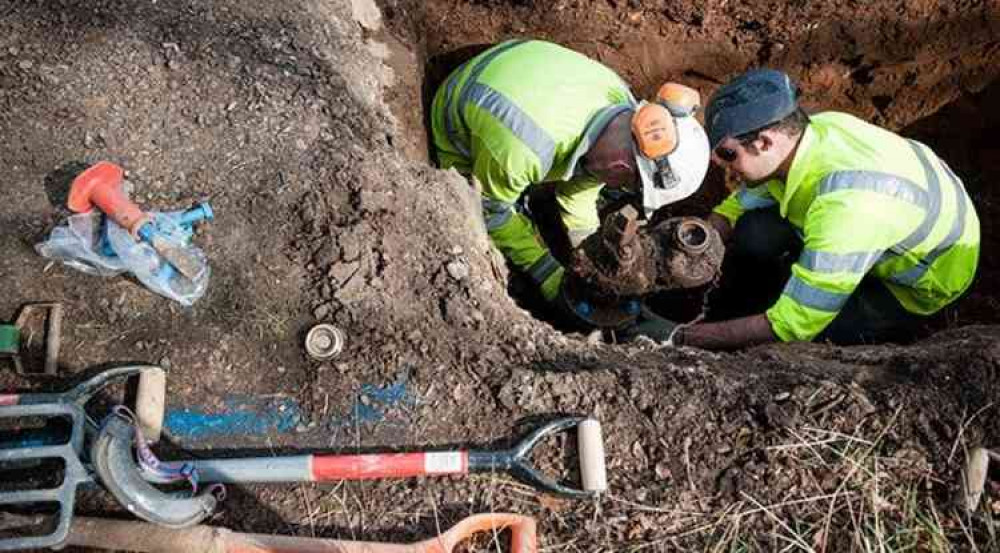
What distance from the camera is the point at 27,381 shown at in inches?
99.3

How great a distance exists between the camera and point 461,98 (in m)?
3.47

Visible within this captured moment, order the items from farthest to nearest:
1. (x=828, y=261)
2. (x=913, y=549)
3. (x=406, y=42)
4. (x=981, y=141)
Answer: (x=981, y=141) → (x=406, y=42) → (x=828, y=261) → (x=913, y=549)

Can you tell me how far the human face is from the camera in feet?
10.5

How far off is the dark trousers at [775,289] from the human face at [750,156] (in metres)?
0.62

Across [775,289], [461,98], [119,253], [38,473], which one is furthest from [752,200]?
[38,473]

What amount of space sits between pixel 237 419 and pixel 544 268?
1745 millimetres

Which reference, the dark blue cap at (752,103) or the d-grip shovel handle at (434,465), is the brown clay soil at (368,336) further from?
the dark blue cap at (752,103)

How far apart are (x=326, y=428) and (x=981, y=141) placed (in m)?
4.11

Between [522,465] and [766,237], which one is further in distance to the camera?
[766,237]

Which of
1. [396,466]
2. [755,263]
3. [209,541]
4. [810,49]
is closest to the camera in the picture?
[209,541]

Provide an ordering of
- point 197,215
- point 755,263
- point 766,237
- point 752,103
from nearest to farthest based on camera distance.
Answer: point 197,215 < point 752,103 < point 766,237 < point 755,263

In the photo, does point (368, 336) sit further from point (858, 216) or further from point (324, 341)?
point (858, 216)

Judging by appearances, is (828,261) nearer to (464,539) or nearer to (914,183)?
(914,183)

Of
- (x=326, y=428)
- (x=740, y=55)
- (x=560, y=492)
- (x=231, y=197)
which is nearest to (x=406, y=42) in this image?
(x=231, y=197)
